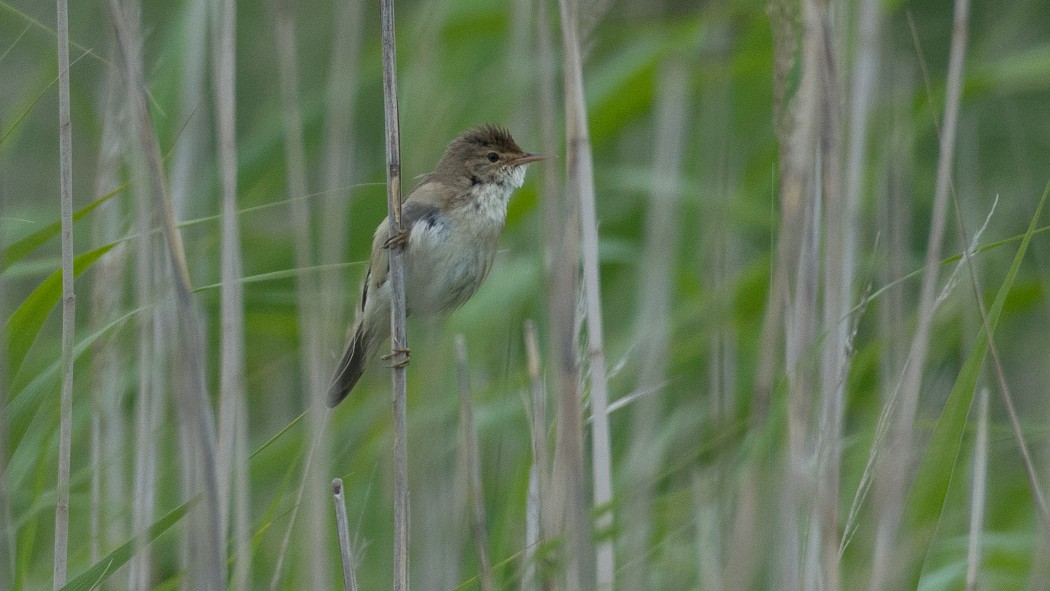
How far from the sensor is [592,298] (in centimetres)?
221

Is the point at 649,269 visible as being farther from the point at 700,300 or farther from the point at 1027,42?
the point at 1027,42

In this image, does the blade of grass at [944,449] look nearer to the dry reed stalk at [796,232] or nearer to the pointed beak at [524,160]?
the dry reed stalk at [796,232]

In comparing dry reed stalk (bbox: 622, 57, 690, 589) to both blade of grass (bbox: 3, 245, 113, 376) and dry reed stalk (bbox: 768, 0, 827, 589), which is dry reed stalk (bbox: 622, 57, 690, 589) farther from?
blade of grass (bbox: 3, 245, 113, 376)

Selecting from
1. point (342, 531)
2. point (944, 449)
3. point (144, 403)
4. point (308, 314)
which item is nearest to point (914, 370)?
point (944, 449)

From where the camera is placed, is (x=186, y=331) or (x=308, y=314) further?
(x=308, y=314)

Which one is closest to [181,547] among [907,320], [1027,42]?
[907,320]

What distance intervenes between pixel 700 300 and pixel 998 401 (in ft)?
3.94

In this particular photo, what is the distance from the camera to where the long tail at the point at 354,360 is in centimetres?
331

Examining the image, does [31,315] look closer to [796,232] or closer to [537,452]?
[537,452]

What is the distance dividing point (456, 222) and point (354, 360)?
527 mm

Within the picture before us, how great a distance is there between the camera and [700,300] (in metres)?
3.55

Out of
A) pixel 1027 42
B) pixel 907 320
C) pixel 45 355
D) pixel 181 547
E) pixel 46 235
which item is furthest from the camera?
pixel 1027 42

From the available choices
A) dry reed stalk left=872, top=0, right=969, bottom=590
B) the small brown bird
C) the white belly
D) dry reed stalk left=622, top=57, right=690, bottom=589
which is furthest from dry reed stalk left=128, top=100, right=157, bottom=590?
dry reed stalk left=872, top=0, right=969, bottom=590

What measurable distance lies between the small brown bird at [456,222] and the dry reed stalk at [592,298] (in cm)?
88
